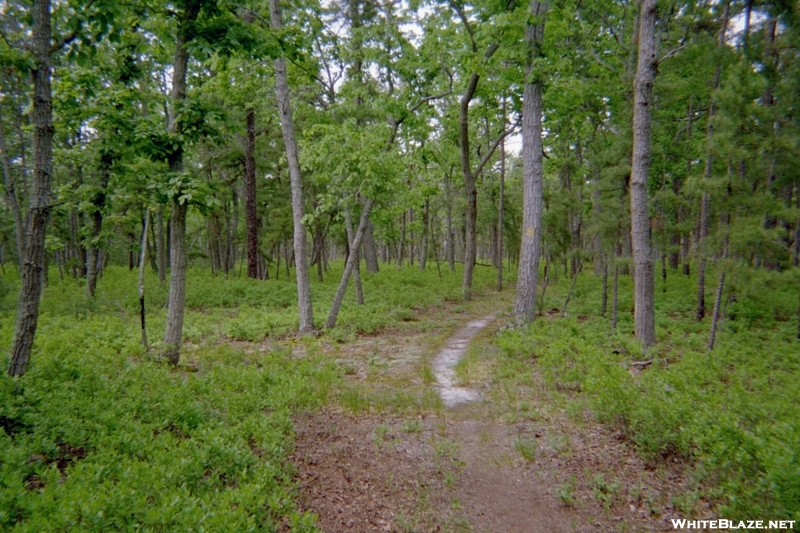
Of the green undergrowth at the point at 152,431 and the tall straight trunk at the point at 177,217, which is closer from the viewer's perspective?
the green undergrowth at the point at 152,431

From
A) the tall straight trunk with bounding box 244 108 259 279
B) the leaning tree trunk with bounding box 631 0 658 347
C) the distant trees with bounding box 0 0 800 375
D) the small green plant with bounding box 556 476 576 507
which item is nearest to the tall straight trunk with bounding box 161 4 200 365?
the distant trees with bounding box 0 0 800 375

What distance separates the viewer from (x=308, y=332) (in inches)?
434

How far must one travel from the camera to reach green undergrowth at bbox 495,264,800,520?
383 cm

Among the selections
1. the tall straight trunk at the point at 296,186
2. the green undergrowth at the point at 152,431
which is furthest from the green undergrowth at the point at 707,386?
the tall straight trunk at the point at 296,186

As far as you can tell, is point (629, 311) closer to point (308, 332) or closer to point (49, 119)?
point (308, 332)

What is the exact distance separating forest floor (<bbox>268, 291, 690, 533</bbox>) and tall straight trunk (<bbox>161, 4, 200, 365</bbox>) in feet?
10.1

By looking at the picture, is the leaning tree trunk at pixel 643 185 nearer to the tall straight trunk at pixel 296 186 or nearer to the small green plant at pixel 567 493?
the small green plant at pixel 567 493

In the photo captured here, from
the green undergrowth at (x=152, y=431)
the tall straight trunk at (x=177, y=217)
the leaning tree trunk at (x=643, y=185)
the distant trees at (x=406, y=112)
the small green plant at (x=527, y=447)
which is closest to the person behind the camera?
the green undergrowth at (x=152, y=431)

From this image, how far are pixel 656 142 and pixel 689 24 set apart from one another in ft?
11.0

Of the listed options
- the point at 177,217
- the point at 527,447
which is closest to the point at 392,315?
the point at 177,217

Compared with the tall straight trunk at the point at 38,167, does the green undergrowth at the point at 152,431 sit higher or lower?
lower

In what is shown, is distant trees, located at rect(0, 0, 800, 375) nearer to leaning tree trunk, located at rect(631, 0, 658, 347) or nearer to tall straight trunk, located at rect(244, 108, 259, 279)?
leaning tree trunk, located at rect(631, 0, 658, 347)

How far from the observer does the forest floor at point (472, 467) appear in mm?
4113

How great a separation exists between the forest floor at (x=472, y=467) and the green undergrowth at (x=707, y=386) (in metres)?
0.29
